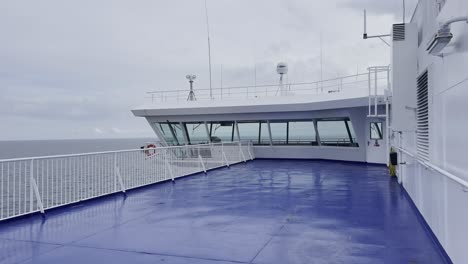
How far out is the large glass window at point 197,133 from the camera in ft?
53.0

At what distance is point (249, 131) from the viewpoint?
630 inches

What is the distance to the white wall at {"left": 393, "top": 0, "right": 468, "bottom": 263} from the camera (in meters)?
2.86

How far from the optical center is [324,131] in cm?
1466

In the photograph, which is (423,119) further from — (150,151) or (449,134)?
(150,151)

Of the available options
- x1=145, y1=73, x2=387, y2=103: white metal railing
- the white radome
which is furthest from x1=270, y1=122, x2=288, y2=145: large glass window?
the white radome

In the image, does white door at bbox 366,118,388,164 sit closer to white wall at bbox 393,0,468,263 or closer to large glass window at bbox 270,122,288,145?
large glass window at bbox 270,122,288,145

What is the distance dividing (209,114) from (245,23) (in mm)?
5683

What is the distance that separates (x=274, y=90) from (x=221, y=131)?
9.79ft

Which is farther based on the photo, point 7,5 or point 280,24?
point 280,24

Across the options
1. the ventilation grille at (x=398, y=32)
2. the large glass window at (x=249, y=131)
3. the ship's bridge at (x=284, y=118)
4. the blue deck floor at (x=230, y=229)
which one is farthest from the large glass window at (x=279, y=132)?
the ventilation grille at (x=398, y=32)

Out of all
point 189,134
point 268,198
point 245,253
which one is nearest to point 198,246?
point 245,253

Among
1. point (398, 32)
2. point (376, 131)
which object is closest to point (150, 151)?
point (398, 32)

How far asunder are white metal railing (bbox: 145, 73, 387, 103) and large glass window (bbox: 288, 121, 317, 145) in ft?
4.35

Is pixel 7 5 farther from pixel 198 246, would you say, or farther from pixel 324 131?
pixel 324 131
